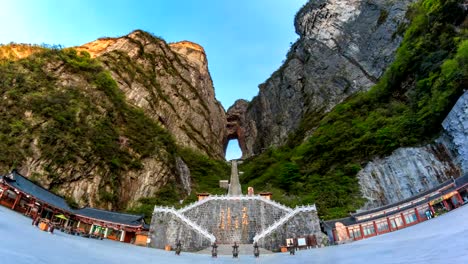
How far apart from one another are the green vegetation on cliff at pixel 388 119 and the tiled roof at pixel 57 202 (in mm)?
16166

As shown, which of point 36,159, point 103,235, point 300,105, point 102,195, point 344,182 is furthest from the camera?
point 300,105

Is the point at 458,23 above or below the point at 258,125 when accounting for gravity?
below

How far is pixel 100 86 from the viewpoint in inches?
1661

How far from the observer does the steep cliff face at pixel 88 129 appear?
28344mm

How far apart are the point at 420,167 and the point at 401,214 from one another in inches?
234

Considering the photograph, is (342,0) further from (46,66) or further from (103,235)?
(103,235)

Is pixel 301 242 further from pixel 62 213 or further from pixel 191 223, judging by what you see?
pixel 62 213

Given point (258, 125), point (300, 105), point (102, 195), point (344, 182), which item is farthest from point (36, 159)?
point (258, 125)

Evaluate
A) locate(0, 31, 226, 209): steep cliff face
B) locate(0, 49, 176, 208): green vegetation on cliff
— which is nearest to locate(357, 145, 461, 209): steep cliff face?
locate(0, 31, 226, 209): steep cliff face

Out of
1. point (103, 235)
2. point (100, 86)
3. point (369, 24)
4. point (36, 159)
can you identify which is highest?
point (369, 24)

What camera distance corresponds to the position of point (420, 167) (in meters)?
27.7

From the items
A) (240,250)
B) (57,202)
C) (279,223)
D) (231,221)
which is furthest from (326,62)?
(57,202)

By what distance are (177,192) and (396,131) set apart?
993 inches

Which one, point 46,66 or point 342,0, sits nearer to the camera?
point 46,66
